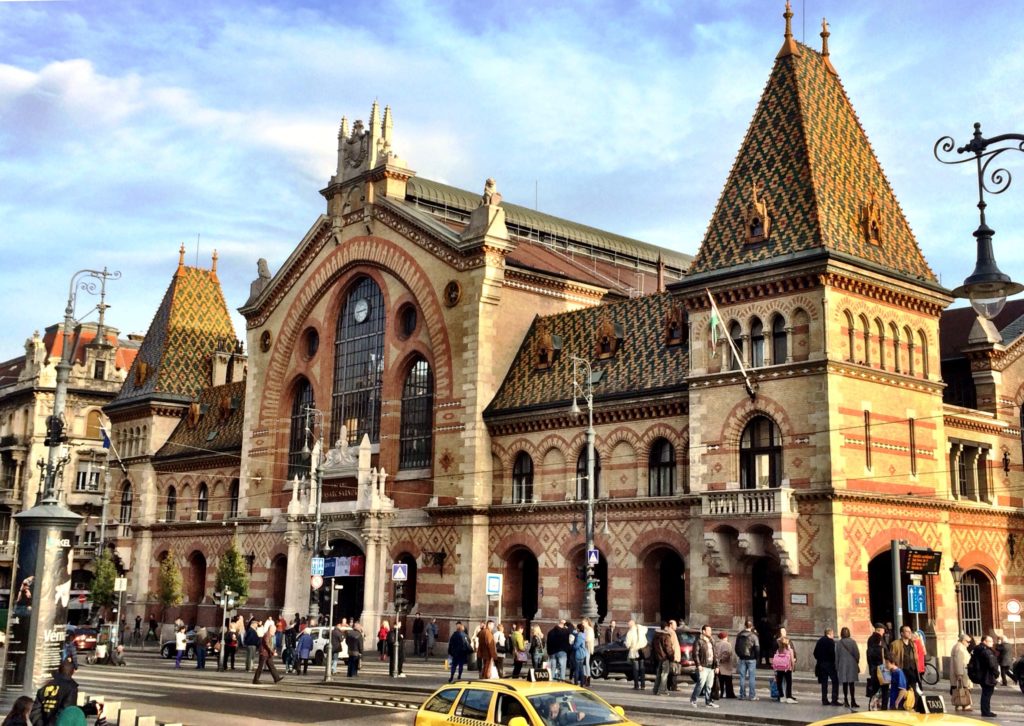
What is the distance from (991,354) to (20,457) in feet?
226

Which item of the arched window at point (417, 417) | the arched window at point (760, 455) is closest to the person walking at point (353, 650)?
the arched window at point (760, 455)

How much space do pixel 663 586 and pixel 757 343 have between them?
10305 mm

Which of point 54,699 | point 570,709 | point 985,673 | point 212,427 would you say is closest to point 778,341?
point 985,673

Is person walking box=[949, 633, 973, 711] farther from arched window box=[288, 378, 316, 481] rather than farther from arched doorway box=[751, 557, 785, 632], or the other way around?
arched window box=[288, 378, 316, 481]

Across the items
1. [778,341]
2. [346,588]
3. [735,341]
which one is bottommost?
[346,588]

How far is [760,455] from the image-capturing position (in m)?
38.1

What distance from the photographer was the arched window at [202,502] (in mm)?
64875

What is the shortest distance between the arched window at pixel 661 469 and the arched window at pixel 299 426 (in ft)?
70.1

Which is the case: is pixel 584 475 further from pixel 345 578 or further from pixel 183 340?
pixel 183 340

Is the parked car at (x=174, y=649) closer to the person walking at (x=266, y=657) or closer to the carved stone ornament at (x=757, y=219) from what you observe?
the person walking at (x=266, y=657)

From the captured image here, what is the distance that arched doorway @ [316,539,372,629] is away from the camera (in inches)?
2050

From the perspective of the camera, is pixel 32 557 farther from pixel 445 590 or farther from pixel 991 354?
pixel 991 354

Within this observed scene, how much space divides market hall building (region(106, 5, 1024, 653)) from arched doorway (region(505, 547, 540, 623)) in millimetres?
131

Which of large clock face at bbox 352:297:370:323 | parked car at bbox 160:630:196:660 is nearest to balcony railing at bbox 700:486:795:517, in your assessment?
large clock face at bbox 352:297:370:323
